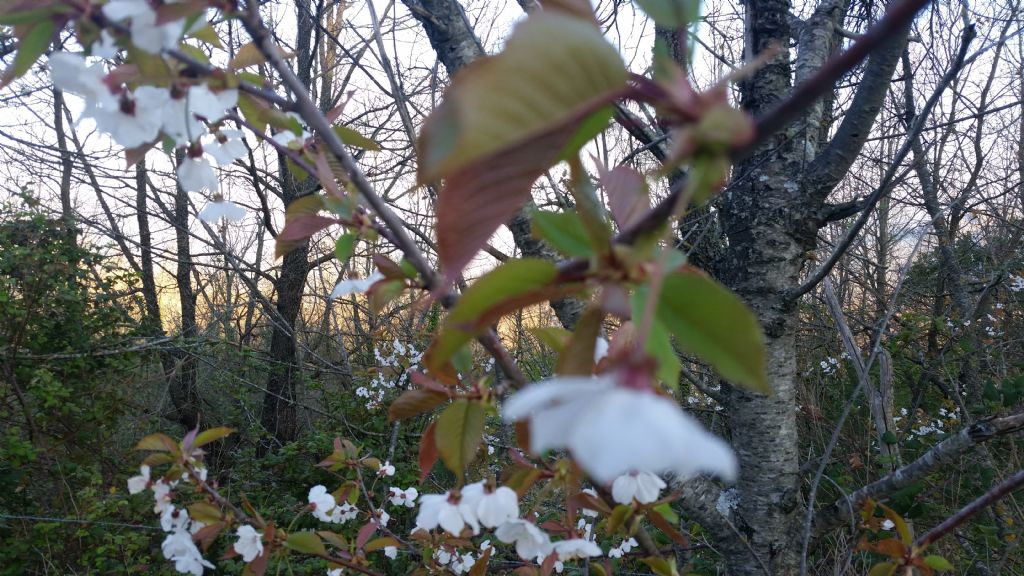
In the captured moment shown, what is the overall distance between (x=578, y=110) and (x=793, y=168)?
55.2 inches

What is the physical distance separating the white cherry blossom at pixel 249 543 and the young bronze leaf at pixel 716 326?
2.89 ft

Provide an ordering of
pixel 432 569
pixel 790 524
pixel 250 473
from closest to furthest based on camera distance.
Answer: pixel 432 569 < pixel 790 524 < pixel 250 473

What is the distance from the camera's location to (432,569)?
3.62 ft

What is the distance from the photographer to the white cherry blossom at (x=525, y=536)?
710 millimetres

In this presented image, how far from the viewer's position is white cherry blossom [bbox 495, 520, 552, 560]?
2.33ft

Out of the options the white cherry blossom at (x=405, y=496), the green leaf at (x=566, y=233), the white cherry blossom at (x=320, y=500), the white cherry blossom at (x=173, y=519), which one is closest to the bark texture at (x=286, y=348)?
the white cherry blossom at (x=405, y=496)

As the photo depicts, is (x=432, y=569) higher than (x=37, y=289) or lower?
lower

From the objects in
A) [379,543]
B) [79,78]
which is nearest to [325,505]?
[379,543]

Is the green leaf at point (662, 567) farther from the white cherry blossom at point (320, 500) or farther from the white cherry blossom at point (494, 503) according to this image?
the white cherry blossom at point (320, 500)

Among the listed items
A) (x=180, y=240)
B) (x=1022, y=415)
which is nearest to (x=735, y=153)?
(x=1022, y=415)

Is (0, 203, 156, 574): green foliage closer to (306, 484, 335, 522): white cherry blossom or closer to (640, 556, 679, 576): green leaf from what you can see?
(306, 484, 335, 522): white cherry blossom

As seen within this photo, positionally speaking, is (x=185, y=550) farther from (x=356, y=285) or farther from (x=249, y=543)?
(x=356, y=285)

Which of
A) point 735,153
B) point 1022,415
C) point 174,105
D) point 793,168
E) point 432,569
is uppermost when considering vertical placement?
point 793,168

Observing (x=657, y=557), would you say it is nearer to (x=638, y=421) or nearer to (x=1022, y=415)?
(x=1022, y=415)
